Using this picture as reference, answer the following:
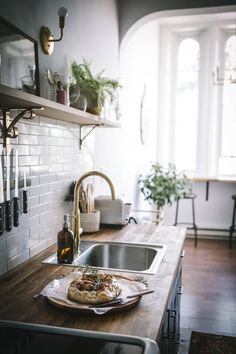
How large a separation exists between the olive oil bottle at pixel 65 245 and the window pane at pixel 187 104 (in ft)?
14.7

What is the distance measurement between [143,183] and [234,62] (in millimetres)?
2477

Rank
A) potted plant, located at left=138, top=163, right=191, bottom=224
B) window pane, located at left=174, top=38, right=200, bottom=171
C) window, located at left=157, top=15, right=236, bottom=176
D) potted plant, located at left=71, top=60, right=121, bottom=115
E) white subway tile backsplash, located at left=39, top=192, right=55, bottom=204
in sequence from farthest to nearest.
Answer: window pane, located at left=174, top=38, right=200, bottom=171 < window, located at left=157, top=15, right=236, bottom=176 < potted plant, located at left=138, top=163, right=191, bottom=224 < potted plant, located at left=71, top=60, right=121, bottom=115 < white subway tile backsplash, located at left=39, top=192, right=55, bottom=204

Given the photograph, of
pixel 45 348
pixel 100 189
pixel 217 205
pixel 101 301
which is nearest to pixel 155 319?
pixel 101 301

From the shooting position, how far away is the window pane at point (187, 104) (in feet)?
19.2

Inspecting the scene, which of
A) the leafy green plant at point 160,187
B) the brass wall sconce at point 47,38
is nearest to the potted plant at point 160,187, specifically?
the leafy green plant at point 160,187

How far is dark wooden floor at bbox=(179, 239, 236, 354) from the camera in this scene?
112 inches

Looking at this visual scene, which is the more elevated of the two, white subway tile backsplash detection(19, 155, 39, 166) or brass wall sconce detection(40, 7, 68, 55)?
brass wall sconce detection(40, 7, 68, 55)

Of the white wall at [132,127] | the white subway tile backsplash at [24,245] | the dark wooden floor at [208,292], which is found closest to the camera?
the white subway tile backsplash at [24,245]

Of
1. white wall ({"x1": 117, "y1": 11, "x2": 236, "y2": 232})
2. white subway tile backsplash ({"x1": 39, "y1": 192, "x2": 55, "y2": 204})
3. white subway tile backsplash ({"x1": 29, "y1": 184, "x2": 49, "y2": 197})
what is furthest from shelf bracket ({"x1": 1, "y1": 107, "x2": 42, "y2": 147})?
white wall ({"x1": 117, "y1": 11, "x2": 236, "y2": 232})

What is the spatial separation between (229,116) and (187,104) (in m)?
0.67

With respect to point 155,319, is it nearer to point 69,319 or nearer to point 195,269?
point 69,319

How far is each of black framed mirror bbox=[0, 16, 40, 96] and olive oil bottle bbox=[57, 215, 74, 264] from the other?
0.62 meters

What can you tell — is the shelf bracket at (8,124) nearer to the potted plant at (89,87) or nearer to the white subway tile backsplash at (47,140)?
the white subway tile backsplash at (47,140)

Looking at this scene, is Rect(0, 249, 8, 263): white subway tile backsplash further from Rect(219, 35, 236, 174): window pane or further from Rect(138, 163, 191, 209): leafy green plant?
Rect(219, 35, 236, 174): window pane
